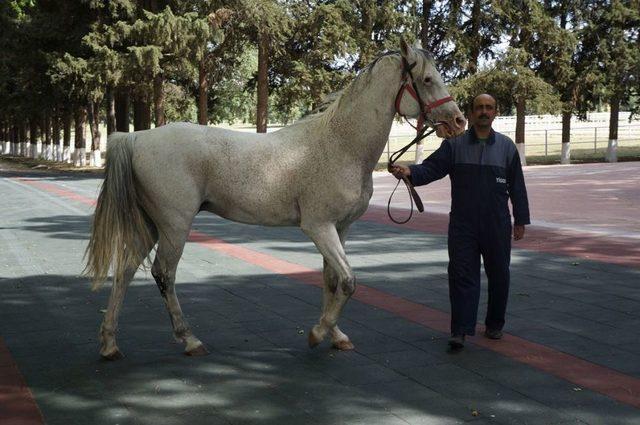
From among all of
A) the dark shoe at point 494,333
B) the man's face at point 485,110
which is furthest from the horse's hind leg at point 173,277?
the man's face at point 485,110

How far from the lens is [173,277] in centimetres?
562

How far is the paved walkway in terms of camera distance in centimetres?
445

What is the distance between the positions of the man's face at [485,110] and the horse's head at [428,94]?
508mm

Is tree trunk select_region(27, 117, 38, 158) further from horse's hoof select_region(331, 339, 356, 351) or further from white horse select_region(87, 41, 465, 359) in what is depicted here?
horse's hoof select_region(331, 339, 356, 351)

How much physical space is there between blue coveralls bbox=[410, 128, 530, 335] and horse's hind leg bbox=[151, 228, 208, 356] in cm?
189

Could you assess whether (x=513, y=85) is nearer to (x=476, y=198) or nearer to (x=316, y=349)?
(x=476, y=198)

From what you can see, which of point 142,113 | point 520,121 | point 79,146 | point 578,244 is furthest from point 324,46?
point 578,244

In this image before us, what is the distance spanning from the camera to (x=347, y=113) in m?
5.60

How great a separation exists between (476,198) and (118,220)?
2.67m

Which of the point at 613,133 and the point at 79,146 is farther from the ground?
the point at 613,133

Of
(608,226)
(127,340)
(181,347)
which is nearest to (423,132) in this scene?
(181,347)

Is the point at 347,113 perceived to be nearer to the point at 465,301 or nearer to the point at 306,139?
the point at 306,139

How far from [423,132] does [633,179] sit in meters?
20.9

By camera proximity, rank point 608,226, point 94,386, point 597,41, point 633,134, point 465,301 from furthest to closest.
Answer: point 633,134
point 597,41
point 608,226
point 465,301
point 94,386
